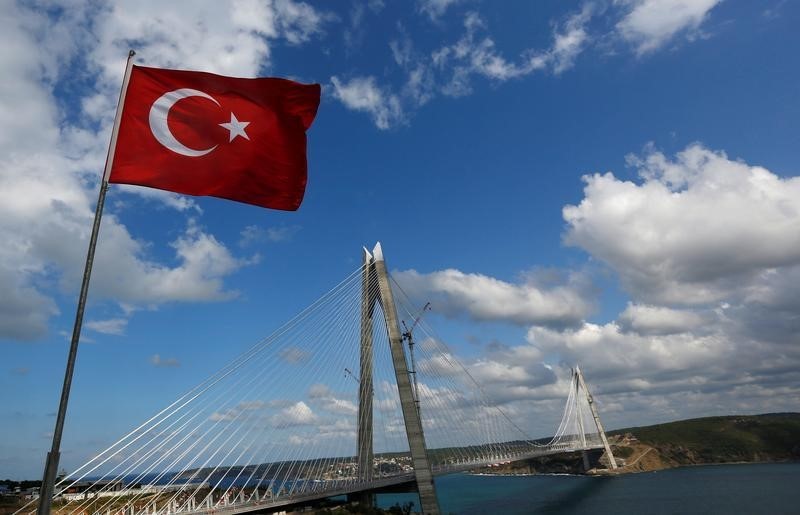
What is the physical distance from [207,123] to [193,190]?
1.42 meters

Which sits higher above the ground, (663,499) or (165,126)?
(165,126)

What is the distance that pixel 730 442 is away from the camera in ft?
579

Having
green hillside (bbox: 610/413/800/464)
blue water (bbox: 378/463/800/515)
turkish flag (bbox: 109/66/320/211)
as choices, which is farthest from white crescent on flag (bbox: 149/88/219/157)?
green hillside (bbox: 610/413/800/464)

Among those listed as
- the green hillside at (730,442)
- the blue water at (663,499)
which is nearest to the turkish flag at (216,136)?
the blue water at (663,499)

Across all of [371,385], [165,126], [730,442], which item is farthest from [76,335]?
[730,442]

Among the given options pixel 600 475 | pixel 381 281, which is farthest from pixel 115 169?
pixel 600 475

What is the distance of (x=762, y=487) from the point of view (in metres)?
89.9

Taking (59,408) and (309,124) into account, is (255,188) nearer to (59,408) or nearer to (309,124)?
(309,124)

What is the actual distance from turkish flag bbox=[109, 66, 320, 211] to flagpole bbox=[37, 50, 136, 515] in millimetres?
253

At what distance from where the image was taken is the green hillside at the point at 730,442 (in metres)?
168

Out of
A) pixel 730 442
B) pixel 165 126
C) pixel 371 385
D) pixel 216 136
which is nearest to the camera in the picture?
pixel 165 126

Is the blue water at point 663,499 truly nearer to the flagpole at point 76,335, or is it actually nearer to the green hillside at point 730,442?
the green hillside at point 730,442

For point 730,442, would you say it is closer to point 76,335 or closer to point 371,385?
point 371,385

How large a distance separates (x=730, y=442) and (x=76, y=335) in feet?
701
